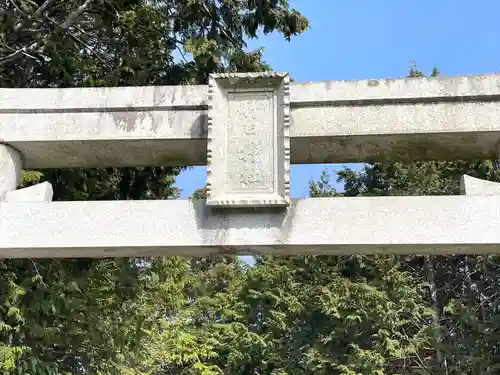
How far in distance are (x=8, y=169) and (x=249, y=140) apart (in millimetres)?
1314

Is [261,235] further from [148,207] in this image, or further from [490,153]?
[490,153]

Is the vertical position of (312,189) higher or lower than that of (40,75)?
lower

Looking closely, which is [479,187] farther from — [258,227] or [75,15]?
[75,15]

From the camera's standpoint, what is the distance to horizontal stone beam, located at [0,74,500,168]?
3164mm

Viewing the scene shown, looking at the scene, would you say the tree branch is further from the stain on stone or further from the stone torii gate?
the stain on stone

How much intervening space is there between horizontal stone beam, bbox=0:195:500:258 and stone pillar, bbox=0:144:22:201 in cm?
14

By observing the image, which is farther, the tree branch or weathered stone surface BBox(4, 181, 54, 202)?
the tree branch

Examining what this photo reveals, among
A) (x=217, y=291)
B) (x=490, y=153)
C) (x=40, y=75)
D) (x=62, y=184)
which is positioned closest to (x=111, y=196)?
(x=62, y=184)

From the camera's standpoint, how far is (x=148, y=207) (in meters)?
3.07

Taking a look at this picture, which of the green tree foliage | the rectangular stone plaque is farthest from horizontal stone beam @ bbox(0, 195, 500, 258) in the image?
the green tree foliage

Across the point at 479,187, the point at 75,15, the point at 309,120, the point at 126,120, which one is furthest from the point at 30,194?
the point at 75,15

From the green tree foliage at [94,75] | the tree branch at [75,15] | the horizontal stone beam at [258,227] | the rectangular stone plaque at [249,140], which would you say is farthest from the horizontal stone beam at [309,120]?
the tree branch at [75,15]

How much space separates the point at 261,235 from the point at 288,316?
9.30 meters

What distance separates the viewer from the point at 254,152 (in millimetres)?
3094
